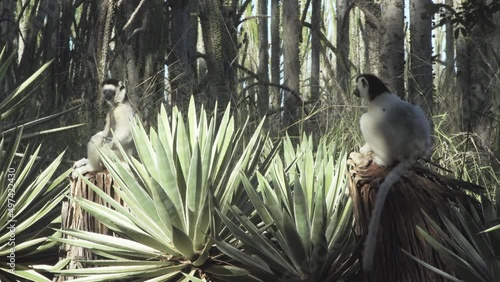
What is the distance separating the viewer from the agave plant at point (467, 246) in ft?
11.0

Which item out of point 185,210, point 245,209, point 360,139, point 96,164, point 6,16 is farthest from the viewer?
point 6,16

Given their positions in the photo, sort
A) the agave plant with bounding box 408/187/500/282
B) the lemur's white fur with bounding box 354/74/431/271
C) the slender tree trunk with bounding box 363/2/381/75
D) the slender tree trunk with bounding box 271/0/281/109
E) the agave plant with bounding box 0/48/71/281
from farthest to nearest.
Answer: the slender tree trunk with bounding box 271/0/281/109
the slender tree trunk with bounding box 363/2/381/75
the agave plant with bounding box 0/48/71/281
the lemur's white fur with bounding box 354/74/431/271
the agave plant with bounding box 408/187/500/282

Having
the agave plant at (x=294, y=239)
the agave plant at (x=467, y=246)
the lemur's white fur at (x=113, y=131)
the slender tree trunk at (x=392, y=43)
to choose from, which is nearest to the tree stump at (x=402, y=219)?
the agave plant at (x=467, y=246)

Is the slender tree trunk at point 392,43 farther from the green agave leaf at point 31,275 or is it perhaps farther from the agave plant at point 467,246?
the green agave leaf at point 31,275

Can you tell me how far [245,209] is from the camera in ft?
14.5

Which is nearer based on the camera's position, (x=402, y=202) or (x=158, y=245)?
(x=402, y=202)

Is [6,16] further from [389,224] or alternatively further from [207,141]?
[389,224]

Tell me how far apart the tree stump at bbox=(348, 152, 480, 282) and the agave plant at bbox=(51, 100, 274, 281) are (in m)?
0.66

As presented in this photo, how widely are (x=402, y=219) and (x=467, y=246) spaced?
0.31 m

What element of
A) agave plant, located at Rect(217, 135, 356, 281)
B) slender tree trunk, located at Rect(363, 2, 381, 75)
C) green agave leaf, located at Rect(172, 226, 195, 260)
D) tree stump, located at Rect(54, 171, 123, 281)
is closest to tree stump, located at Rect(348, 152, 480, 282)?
agave plant, located at Rect(217, 135, 356, 281)

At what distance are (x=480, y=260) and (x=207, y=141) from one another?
154cm

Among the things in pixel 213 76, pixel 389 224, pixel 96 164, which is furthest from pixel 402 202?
pixel 213 76

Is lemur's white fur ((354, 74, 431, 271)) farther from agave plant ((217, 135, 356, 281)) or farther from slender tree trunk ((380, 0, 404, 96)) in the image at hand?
slender tree trunk ((380, 0, 404, 96))

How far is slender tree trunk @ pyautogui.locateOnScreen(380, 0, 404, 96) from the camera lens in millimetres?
7445
